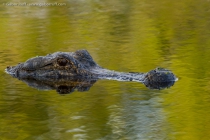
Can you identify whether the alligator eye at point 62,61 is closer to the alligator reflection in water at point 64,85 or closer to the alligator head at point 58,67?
the alligator head at point 58,67

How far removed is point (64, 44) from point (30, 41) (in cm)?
97

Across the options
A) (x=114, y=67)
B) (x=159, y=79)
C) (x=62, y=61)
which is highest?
(x=62, y=61)

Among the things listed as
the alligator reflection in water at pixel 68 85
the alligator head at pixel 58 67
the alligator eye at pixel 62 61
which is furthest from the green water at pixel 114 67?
the alligator eye at pixel 62 61

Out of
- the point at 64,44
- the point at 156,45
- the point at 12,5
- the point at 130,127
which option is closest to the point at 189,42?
the point at 156,45

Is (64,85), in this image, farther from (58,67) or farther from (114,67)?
(114,67)

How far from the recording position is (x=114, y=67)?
1484cm

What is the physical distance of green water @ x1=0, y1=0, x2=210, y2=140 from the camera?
398 inches

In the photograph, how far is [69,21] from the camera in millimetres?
23812

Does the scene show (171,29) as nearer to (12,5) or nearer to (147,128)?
(12,5)

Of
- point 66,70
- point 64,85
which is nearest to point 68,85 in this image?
point 64,85

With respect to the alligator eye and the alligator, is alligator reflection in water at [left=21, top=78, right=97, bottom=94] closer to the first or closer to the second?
the alligator

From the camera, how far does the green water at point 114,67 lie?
398 inches

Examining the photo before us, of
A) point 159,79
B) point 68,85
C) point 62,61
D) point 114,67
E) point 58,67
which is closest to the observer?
point 159,79

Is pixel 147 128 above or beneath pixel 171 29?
beneath
